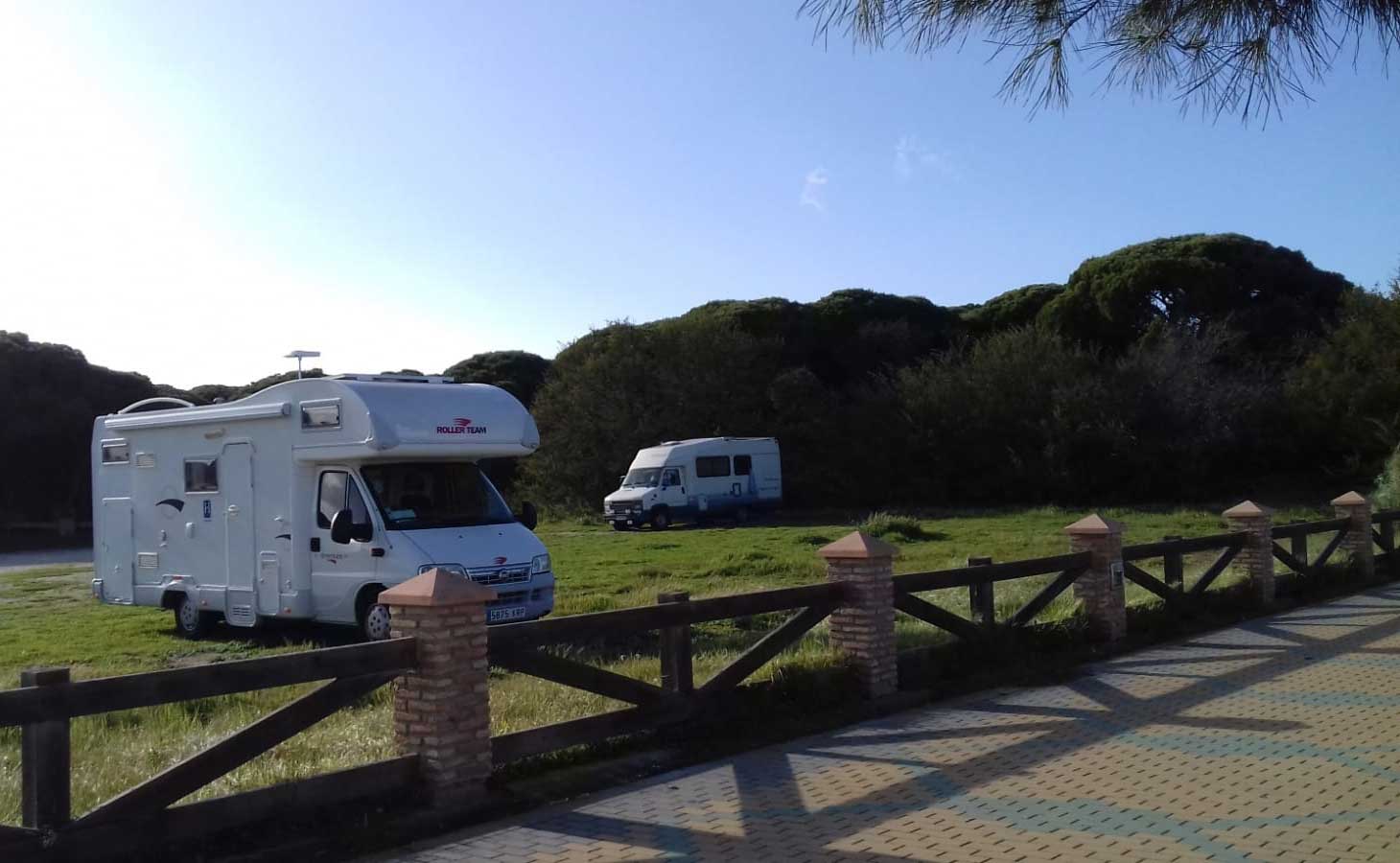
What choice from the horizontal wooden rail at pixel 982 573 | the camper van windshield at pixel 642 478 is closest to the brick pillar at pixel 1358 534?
the horizontal wooden rail at pixel 982 573

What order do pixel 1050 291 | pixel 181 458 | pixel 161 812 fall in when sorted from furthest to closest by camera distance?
pixel 1050 291
pixel 181 458
pixel 161 812

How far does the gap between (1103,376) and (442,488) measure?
30824 mm

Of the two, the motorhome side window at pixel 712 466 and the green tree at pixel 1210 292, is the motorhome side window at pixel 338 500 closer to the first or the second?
the motorhome side window at pixel 712 466

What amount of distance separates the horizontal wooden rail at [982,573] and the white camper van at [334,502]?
4.83 meters

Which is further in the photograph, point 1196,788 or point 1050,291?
point 1050,291

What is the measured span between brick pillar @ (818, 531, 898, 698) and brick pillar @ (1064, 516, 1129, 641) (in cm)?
334

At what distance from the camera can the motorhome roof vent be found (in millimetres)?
13234

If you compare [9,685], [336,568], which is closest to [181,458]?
[336,568]

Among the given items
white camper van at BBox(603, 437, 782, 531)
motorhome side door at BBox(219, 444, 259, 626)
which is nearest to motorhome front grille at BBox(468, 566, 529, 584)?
motorhome side door at BBox(219, 444, 259, 626)

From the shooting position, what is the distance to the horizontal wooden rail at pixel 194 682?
5.14m

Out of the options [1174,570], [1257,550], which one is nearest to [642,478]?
[1257,550]

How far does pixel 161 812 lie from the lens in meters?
5.50

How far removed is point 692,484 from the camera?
1527 inches

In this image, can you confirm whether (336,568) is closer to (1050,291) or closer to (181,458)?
(181,458)
